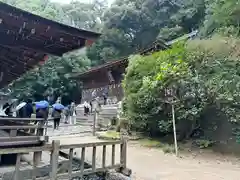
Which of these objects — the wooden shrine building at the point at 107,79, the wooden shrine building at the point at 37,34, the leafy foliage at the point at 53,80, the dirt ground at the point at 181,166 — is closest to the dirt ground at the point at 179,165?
the dirt ground at the point at 181,166

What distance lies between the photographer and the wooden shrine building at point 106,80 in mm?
22734

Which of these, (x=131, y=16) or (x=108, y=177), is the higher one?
(x=131, y=16)

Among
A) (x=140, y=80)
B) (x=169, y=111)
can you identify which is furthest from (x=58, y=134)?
(x=169, y=111)

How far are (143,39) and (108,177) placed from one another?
104ft

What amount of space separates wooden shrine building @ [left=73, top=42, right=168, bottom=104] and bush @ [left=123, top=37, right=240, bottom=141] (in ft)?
26.0

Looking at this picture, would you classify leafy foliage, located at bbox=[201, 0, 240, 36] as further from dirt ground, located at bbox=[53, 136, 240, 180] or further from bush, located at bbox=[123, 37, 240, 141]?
dirt ground, located at bbox=[53, 136, 240, 180]

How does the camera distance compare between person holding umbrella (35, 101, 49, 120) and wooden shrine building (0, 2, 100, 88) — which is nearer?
wooden shrine building (0, 2, 100, 88)

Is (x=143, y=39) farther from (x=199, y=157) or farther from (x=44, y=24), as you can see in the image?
(x=44, y=24)

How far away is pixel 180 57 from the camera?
10.9 m

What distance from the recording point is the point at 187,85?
1035 cm

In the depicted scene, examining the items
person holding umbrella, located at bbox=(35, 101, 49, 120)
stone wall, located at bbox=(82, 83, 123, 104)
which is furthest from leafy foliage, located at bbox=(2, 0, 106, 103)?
person holding umbrella, located at bbox=(35, 101, 49, 120)

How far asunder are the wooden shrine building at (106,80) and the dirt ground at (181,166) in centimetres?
1106

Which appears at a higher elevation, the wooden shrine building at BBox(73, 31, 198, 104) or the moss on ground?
the wooden shrine building at BBox(73, 31, 198, 104)

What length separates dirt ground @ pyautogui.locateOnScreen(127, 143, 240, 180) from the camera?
7.13m
